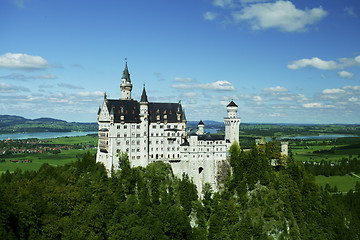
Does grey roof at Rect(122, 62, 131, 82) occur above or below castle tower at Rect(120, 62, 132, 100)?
above

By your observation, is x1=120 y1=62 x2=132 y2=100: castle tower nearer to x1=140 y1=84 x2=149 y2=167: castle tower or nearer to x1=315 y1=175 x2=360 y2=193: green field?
x1=140 y1=84 x2=149 y2=167: castle tower

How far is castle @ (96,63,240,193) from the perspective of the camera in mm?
90500

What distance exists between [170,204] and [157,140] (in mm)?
20594

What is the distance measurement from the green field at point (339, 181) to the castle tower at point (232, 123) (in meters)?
67.2

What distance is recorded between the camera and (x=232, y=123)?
98812mm

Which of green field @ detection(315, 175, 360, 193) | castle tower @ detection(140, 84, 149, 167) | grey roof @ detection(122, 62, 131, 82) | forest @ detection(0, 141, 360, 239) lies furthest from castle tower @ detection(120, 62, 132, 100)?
green field @ detection(315, 175, 360, 193)

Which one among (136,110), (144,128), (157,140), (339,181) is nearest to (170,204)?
(157,140)

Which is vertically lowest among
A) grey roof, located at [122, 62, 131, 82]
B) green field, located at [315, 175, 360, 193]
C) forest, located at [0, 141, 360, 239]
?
green field, located at [315, 175, 360, 193]

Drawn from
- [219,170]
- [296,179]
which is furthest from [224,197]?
[296,179]

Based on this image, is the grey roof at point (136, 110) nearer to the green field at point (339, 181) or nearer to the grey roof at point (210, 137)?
the grey roof at point (210, 137)

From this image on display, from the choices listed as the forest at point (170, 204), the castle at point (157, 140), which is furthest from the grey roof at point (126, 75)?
the forest at point (170, 204)

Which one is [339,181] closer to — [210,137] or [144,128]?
[210,137]

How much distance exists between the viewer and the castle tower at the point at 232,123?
9850cm

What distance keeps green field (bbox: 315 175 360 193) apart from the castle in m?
72.0
